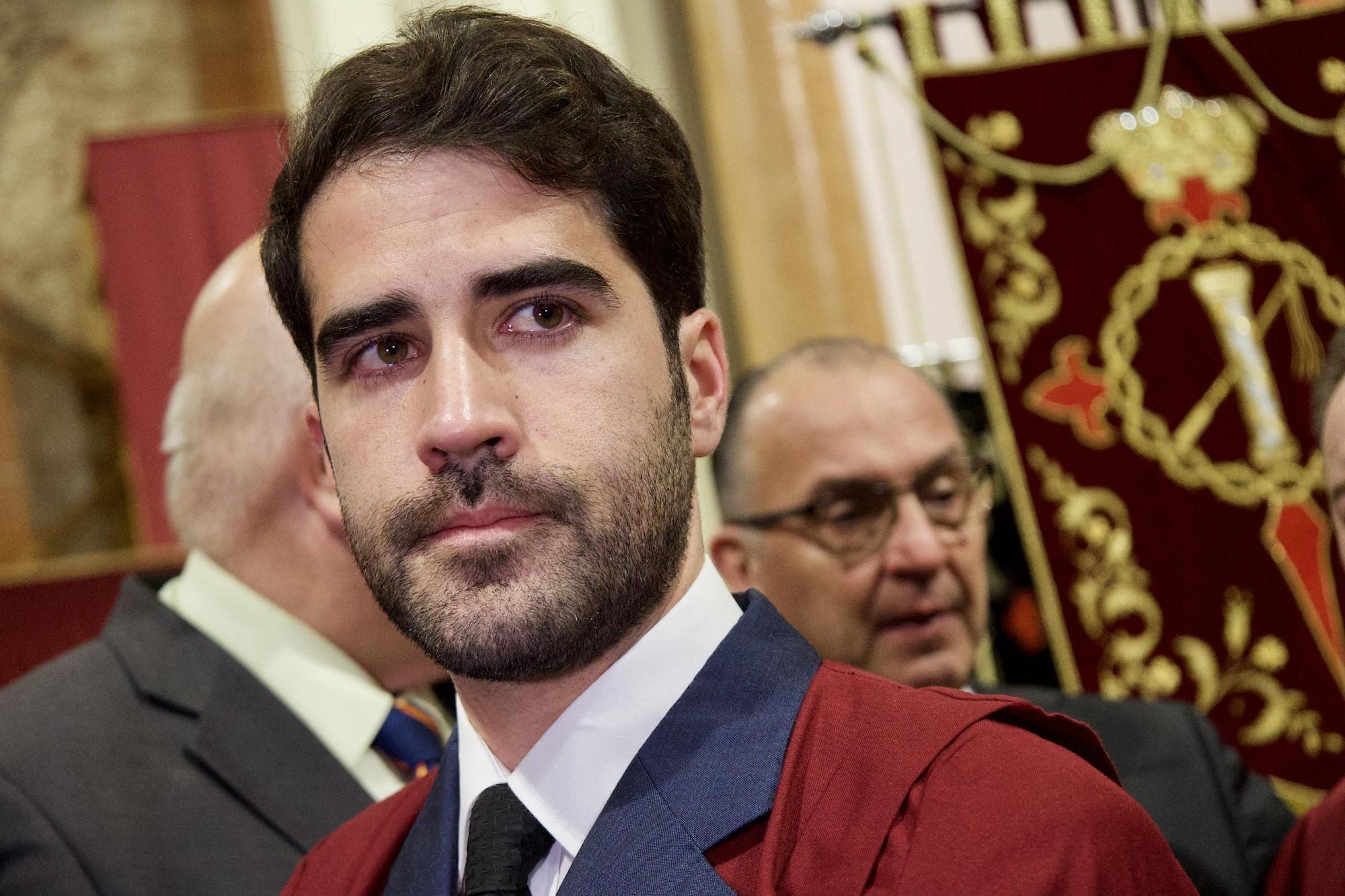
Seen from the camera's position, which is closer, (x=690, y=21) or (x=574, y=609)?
(x=574, y=609)

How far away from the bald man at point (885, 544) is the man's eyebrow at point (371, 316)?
1.27 meters

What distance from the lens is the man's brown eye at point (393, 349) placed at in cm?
142

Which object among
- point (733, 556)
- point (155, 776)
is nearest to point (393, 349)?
point (155, 776)

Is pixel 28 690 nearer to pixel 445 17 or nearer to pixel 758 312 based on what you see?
pixel 445 17

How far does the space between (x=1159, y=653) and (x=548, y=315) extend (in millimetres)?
2222

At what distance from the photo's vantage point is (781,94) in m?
4.20

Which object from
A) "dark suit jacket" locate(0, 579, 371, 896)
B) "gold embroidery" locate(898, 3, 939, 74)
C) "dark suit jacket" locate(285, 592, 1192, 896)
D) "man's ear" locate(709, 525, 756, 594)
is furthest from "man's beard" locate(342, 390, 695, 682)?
"gold embroidery" locate(898, 3, 939, 74)

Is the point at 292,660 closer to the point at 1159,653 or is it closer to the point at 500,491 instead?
the point at 500,491

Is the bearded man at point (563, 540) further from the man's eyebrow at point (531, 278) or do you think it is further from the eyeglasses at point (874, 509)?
the eyeglasses at point (874, 509)

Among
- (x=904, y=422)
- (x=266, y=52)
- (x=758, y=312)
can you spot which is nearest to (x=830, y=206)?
(x=758, y=312)

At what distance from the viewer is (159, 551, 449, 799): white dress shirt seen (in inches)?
82.8

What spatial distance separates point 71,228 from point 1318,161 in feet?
12.7

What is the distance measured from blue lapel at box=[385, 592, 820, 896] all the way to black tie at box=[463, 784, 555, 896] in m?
0.07

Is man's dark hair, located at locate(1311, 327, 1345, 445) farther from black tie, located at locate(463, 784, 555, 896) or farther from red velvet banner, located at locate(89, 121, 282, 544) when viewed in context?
red velvet banner, located at locate(89, 121, 282, 544)
